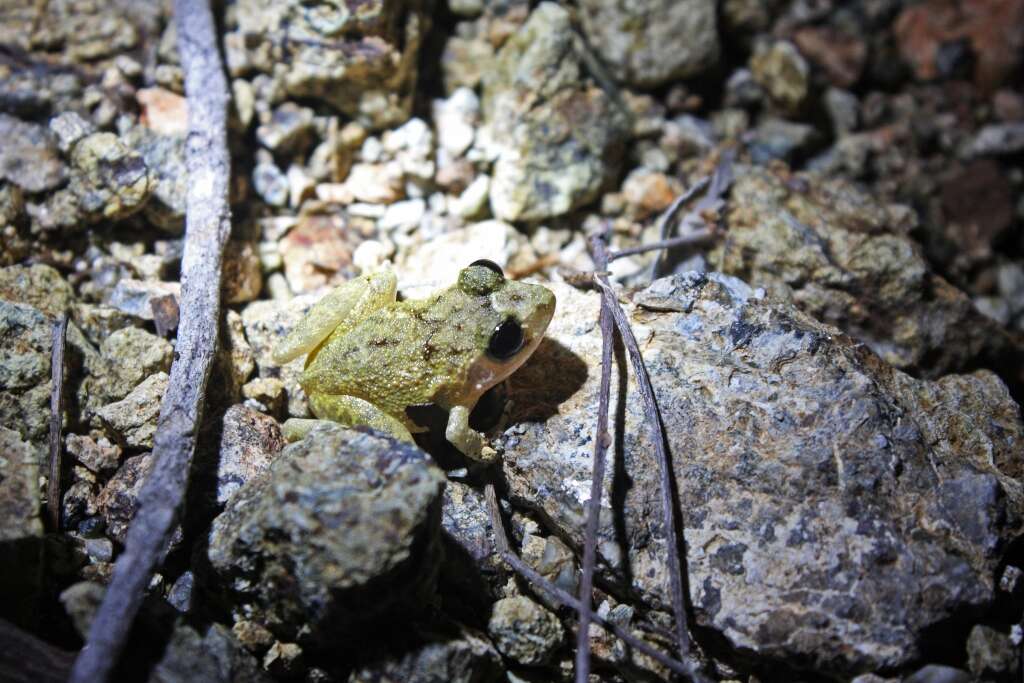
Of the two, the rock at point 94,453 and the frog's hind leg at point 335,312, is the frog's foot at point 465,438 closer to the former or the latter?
the frog's hind leg at point 335,312

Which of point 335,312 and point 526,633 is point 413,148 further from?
point 526,633

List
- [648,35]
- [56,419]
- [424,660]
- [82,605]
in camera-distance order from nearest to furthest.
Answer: [82,605] → [424,660] → [56,419] → [648,35]

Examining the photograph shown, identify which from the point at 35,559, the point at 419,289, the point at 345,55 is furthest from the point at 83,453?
the point at 345,55

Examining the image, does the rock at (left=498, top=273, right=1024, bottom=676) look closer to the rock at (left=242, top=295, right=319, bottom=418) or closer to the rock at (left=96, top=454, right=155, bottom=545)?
the rock at (left=242, top=295, right=319, bottom=418)

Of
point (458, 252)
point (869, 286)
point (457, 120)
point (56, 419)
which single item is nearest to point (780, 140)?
point (869, 286)

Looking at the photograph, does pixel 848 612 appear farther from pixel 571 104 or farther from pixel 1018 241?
pixel 1018 241

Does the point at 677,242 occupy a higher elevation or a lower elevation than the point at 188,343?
lower
